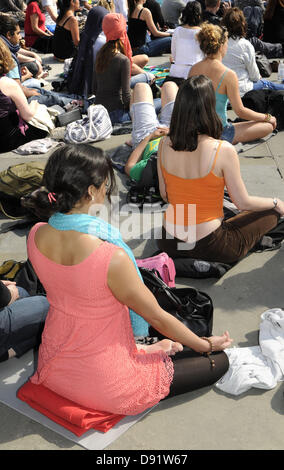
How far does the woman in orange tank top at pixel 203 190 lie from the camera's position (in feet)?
12.8

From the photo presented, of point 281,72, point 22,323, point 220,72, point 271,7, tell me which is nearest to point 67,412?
point 22,323

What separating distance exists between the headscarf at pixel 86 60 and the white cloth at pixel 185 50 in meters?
1.21

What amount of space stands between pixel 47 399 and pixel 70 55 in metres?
8.59

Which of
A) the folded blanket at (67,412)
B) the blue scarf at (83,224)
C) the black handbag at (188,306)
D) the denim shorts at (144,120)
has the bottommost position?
A: the folded blanket at (67,412)

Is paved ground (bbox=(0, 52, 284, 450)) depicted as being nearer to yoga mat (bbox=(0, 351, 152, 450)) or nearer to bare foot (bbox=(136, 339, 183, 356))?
yoga mat (bbox=(0, 351, 152, 450))

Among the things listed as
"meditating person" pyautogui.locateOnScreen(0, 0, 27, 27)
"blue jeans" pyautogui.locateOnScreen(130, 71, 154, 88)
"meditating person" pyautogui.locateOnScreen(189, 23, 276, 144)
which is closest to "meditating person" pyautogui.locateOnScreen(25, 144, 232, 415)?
"meditating person" pyautogui.locateOnScreen(189, 23, 276, 144)

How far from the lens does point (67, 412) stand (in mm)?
2869

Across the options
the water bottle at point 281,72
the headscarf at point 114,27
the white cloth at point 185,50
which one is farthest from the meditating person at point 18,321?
the water bottle at point 281,72

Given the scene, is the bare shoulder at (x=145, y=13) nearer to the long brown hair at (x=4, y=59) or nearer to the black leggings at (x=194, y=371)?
the long brown hair at (x=4, y=59)

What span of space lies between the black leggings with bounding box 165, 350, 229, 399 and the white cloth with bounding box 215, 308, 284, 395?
0.32 ft

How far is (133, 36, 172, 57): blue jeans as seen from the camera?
10750 mm

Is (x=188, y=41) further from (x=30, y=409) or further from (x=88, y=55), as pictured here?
(x=30, y=409)
